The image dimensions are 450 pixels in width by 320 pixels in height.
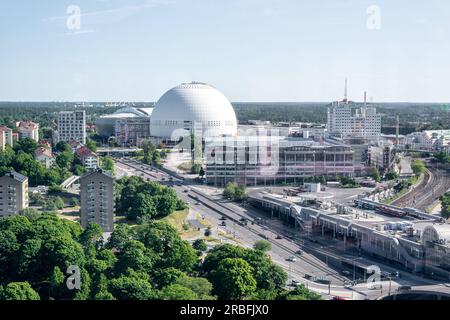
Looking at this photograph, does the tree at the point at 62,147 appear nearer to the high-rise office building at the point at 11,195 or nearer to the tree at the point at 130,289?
the high-rise office building at the point at 11,195

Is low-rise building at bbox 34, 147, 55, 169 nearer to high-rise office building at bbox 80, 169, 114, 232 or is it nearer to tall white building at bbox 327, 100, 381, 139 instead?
high-rise office building at bbox 80, 169, 114, 232

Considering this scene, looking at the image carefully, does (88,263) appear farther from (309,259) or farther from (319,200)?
(319,200)

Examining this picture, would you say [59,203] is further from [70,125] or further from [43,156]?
[70,125]

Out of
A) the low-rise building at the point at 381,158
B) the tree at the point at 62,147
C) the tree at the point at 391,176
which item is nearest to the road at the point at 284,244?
the tree at the point at 391,176

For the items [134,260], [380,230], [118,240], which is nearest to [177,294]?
[134,260]

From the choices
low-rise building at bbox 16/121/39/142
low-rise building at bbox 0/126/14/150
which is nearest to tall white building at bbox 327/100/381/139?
low-rise building at bbox 16/121/39/142

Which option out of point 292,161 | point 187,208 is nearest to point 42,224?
point 187,208
